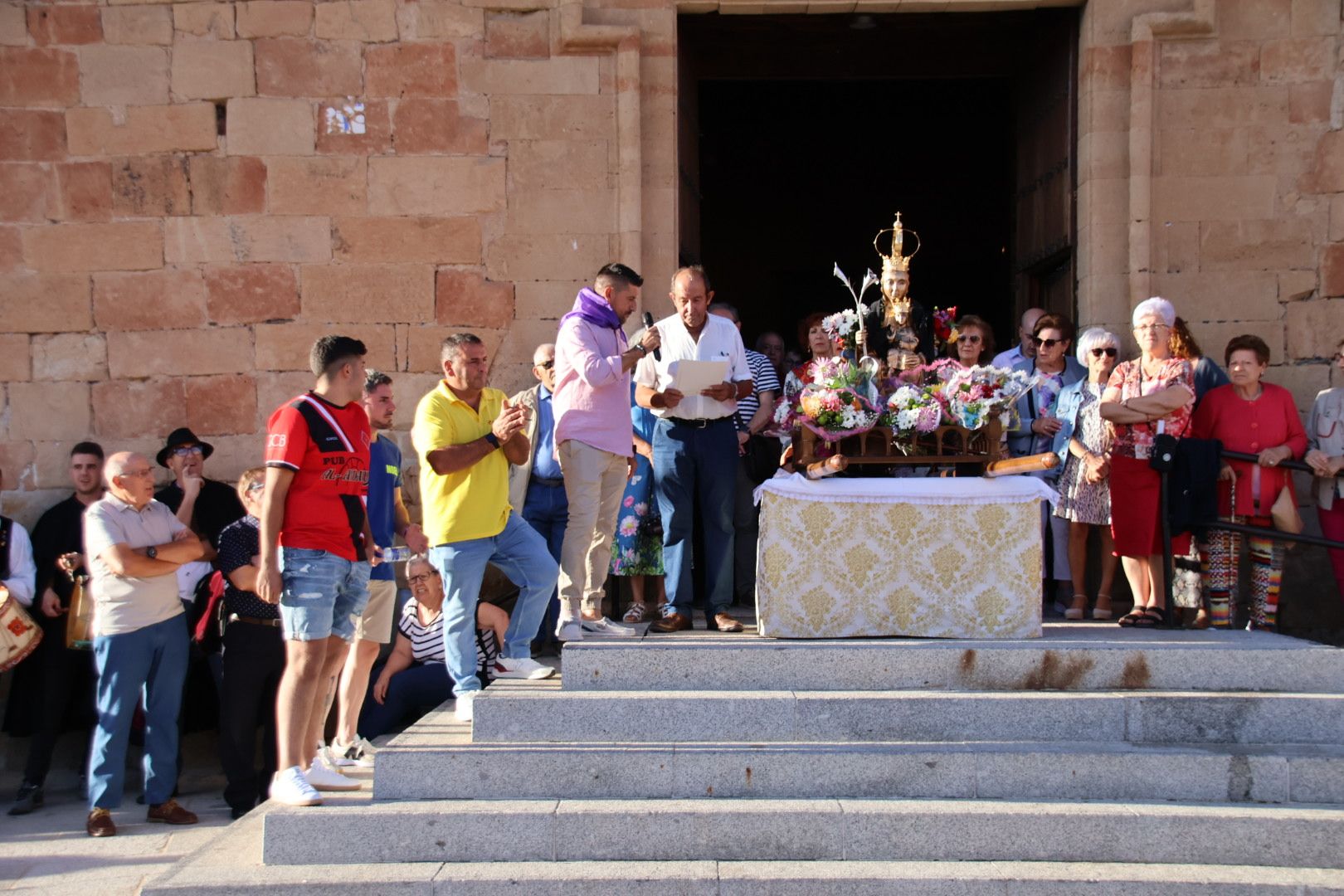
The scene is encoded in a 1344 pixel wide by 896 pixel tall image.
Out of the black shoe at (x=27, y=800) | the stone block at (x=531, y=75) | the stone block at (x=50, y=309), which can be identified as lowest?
the black shoe at (x=27, y=800)

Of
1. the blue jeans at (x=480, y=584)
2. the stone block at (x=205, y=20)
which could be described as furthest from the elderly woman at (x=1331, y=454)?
the stone block at (x=205, y=20)

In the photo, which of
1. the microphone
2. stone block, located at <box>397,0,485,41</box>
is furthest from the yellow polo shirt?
stone block, located at <box>397,0,485,41</box>

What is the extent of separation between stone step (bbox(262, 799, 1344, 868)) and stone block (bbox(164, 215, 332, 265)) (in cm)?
413

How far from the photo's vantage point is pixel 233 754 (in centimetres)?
653

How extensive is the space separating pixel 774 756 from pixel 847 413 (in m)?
1.66

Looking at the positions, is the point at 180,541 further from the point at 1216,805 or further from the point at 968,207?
the point at 968,207

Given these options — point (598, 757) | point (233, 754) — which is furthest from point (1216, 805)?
point (233, 754)

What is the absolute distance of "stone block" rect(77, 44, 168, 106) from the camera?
7961 millimetres

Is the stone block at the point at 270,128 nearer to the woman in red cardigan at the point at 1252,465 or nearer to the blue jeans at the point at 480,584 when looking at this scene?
the blue jeans at the point at 480,584

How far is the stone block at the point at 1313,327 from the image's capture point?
301 inches

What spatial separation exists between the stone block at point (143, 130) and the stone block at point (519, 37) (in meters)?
1.76

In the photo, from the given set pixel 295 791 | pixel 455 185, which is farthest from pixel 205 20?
pixel 295 791

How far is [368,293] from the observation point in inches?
312

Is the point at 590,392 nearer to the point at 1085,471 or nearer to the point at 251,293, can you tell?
the point at 1085,471
